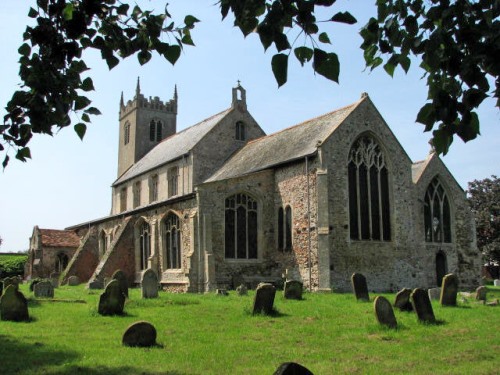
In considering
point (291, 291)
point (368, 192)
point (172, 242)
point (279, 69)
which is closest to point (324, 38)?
point (279, 69)

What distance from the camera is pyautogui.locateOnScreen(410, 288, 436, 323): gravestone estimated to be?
1234 cm

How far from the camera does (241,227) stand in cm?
2486

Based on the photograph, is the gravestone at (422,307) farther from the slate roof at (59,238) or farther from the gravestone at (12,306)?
the slate roof at (59,238)

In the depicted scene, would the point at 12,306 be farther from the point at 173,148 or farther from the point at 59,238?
the point at 59,238

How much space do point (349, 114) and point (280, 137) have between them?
516 centimetres

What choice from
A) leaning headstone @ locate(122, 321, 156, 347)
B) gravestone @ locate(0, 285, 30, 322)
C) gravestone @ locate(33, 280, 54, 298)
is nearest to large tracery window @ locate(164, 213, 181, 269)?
gravestone @ locate(33, 280, 54, 298)

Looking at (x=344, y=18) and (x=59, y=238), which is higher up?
(x=344, y=18)

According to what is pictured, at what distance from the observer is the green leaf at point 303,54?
377 cm

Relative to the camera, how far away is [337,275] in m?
22.6

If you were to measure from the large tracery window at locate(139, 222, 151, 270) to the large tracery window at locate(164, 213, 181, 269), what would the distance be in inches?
96.9

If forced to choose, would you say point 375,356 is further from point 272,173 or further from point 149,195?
point 149,195

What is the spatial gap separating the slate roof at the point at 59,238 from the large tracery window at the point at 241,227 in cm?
1905

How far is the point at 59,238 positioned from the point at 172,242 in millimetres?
16656

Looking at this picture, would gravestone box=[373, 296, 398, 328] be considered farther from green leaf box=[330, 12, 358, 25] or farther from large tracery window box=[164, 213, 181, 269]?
large tracery window box=[164, 213, 181, 269]
